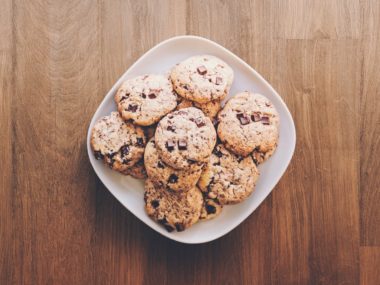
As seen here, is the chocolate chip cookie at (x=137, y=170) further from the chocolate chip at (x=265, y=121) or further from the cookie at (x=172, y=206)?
the chocolate chip at (x=265, y=121)

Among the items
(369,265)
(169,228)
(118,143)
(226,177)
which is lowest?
(369,265)

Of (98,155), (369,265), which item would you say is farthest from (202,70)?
(369,265)

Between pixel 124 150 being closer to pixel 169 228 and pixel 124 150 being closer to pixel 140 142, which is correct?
pixel 140 142

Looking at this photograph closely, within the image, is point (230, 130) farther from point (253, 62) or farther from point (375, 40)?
point (375, 40)

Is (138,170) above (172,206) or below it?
above

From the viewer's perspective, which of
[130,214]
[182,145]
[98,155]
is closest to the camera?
[182,145]

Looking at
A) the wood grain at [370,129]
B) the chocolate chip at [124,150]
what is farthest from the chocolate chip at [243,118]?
the wood grain at [370,129]
